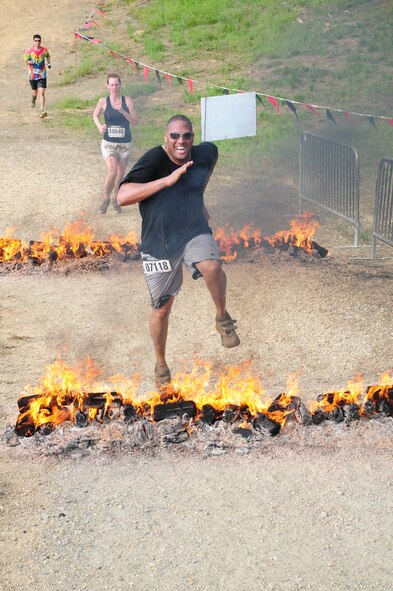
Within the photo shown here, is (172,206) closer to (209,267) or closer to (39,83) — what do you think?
(209,267)

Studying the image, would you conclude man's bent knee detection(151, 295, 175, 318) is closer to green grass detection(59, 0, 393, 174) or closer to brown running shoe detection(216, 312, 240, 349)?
brown running shoe detection(216, 312, 240, 349)

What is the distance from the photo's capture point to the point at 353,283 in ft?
29.7

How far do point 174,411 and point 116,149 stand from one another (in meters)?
7.23

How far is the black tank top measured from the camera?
1212 centimetres

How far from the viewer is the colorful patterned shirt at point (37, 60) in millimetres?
20141

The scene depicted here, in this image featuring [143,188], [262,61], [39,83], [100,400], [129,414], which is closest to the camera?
[143,188]

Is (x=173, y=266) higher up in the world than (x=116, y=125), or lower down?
lower down

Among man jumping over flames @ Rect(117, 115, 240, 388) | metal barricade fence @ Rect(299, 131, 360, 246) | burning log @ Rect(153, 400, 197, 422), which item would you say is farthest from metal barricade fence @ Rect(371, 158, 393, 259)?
burning log @ Rect(153, 400, 197, 422)

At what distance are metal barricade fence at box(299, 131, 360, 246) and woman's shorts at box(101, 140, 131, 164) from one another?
290cm

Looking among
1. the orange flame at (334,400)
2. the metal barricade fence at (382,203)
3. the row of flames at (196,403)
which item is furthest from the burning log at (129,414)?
the metal barricade fence at (382,203)

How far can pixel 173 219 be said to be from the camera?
20.3ft

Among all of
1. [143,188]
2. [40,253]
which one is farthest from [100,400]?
[40,253]

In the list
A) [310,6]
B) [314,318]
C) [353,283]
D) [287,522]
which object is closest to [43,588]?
[287,522]

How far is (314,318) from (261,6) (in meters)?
24.9
